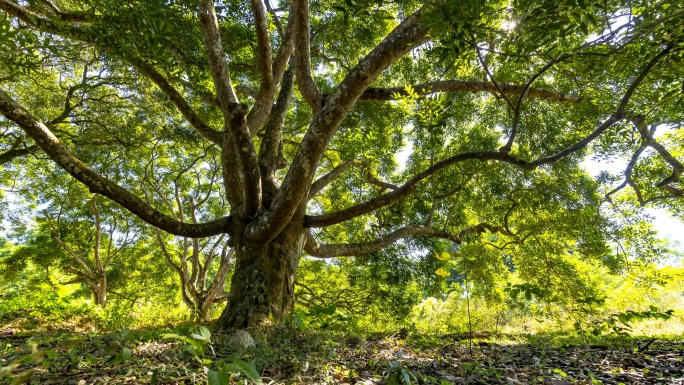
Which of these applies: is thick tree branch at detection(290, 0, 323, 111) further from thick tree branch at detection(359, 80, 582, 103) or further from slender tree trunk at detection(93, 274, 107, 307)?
slender tree trunk at detection(93, 274, 107, 307)

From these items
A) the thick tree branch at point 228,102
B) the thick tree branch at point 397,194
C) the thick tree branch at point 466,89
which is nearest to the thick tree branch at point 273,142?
the thick tree branch at point 397,194

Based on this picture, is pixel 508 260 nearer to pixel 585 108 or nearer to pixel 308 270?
pixel 585 108

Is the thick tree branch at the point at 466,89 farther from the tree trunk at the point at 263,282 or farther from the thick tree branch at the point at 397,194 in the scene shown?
the tree trunk at the point at 263,282

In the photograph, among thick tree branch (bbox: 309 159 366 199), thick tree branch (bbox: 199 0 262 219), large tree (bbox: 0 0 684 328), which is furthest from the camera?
thick tree branch (bbox: 309 159 366 199)

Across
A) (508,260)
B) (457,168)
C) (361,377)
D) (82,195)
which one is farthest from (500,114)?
(82,195)

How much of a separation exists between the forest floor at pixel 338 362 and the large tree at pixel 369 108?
52.8 inches

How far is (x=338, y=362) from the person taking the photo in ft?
6.63

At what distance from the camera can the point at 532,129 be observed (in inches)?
205

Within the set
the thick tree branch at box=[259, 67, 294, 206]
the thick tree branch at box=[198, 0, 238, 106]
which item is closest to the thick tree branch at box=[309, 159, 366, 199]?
the thick tree branch at box=[259, 67, 294, 206]

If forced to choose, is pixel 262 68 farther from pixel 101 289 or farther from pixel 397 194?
pixel 101 289

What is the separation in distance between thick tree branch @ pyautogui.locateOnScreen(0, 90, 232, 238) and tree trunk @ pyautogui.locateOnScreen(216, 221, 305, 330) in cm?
70

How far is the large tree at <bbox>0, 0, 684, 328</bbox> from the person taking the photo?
2.16 meters

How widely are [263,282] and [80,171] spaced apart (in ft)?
7.13

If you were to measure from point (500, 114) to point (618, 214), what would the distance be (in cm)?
252
